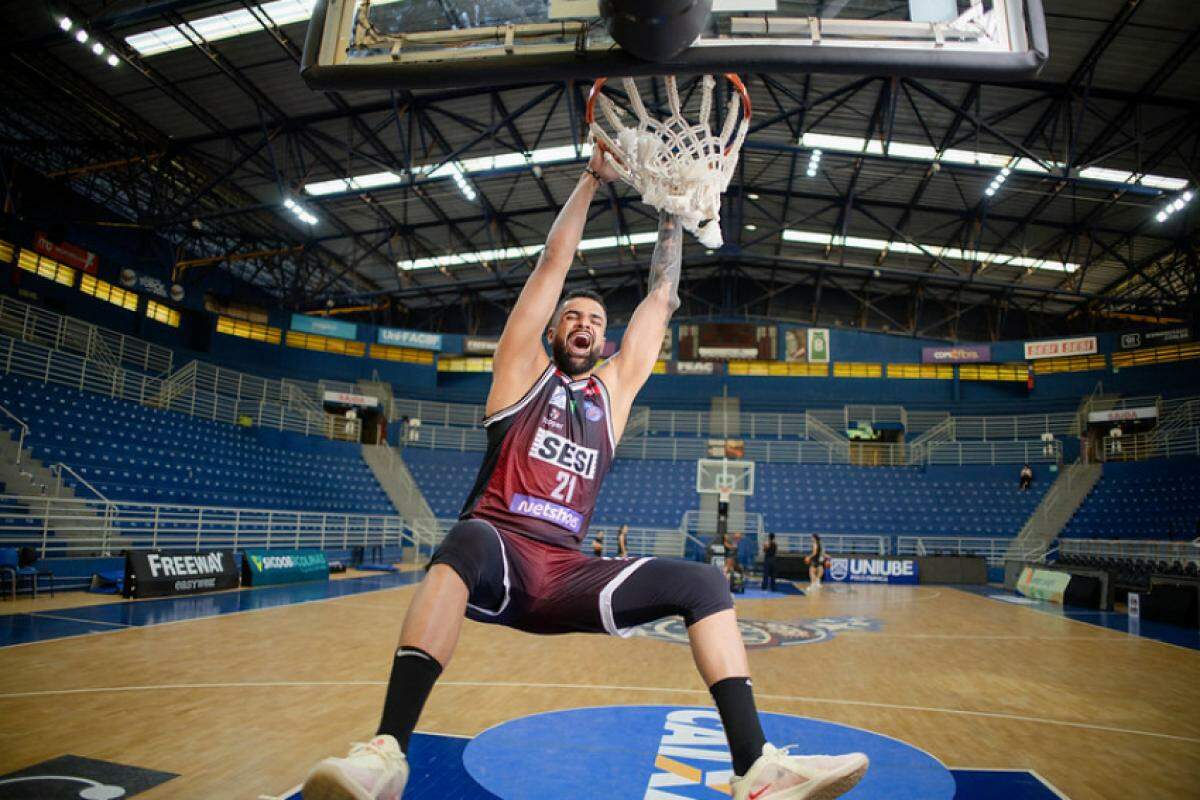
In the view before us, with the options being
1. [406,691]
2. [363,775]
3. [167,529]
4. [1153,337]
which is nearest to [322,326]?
[167,529]

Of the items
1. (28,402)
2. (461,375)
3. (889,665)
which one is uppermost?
(461,375)

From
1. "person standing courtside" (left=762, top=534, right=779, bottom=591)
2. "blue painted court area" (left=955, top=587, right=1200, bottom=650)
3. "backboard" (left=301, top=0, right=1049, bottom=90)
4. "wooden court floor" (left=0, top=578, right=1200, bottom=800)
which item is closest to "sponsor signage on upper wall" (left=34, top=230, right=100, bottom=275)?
"wooden court floor" (left=0, top=578, right=1200, bottom=800)

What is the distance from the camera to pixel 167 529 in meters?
14.0

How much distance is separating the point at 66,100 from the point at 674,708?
2086cm

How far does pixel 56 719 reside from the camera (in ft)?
16.1

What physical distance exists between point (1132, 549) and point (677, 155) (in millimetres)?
23785

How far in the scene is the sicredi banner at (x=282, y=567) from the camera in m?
14.3

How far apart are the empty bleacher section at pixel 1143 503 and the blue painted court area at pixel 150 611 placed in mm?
22365

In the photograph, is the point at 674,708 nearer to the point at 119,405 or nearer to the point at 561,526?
the point at 561,526

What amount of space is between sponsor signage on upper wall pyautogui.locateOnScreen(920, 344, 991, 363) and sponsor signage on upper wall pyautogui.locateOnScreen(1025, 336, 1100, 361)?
62.7 inches

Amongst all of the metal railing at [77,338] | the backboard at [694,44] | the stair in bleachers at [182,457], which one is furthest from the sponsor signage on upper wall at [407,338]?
the backboard at [694,44]

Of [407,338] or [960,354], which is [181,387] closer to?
[407,338]

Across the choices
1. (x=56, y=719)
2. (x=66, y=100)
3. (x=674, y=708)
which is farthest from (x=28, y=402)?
(x=674, y=708)

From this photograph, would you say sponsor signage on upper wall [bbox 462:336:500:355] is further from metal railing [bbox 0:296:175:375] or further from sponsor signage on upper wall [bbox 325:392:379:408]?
metal railing [bbox 0:296:175:375]
